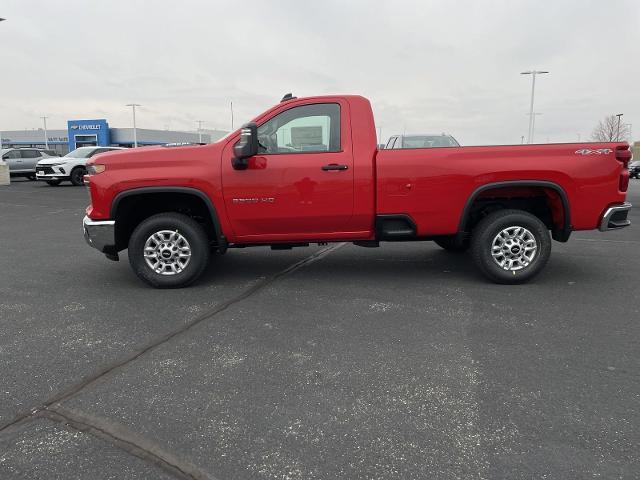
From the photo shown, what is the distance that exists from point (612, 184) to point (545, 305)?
1.63 m

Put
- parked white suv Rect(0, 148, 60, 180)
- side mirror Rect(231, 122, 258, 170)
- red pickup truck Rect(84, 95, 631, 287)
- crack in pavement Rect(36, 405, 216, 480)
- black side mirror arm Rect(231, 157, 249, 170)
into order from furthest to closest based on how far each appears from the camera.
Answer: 1. parked white suv Rect(0, 148, 60, 180)
2. red pickup truck Rect(84, 95, 631, 287)
3. black side mirror arm Rect(231, 157, 249, 170)
4. side mirror Rect(231, 122, 258, 170)
5. crack in pavement Rect(36, 405, 216, 480)

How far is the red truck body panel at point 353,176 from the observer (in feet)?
16.5

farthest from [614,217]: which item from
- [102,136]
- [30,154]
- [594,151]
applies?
[102,136]

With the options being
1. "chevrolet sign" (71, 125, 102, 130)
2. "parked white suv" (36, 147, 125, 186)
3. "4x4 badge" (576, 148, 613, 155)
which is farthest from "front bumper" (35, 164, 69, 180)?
"chevrolet sign" (71, 125, 102, 130)

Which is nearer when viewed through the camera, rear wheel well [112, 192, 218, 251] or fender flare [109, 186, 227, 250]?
fender flare [109, 186, 227, 250]

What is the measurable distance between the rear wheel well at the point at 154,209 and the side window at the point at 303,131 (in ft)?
3.27

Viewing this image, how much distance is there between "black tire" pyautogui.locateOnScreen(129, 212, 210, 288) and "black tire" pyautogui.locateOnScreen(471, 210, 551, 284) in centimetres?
303

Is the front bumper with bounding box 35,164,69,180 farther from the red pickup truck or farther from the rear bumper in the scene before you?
the rear bumper

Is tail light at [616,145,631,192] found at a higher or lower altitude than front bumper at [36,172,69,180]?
higher

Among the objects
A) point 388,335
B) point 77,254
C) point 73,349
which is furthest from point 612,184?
point 77,254

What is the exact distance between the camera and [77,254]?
7328 mm

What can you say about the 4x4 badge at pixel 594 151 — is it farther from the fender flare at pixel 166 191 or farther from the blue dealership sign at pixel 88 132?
the blue dealership sign at pixel 88 132

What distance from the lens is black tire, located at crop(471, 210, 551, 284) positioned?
5207 mm

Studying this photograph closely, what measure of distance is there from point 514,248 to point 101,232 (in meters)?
4.51
